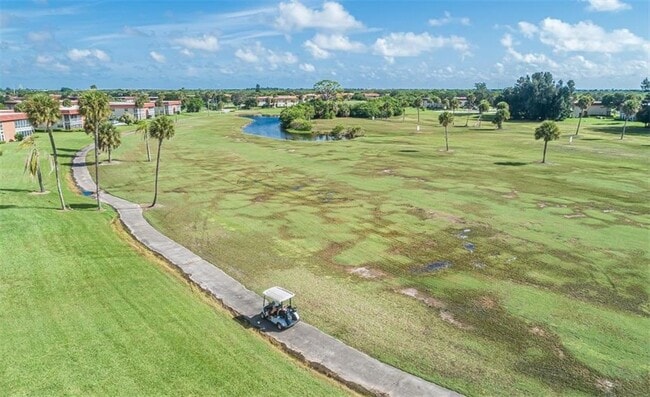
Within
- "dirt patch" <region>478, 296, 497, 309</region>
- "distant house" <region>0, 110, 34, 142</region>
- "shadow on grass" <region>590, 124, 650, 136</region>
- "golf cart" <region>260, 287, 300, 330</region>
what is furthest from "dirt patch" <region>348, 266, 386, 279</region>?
"shadow on grass" <region>590, 124, 650, 136</region>

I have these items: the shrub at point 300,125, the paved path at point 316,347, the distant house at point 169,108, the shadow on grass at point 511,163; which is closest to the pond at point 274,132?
the shrub at point 300,125

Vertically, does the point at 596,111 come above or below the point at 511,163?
above

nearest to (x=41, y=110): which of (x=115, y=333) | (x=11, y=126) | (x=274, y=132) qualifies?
(x=115, y=333)

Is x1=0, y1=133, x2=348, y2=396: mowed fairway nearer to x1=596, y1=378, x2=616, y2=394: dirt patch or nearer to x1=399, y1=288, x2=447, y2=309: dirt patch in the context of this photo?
x1=399, y1=288, x2=447, y2=309: dirt patch

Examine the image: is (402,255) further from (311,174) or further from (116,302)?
(311,174)

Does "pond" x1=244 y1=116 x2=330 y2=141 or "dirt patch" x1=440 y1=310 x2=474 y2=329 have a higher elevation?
"pond" x1=244 y1=116 x2=330 y2=141

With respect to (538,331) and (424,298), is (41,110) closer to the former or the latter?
(424,298)
